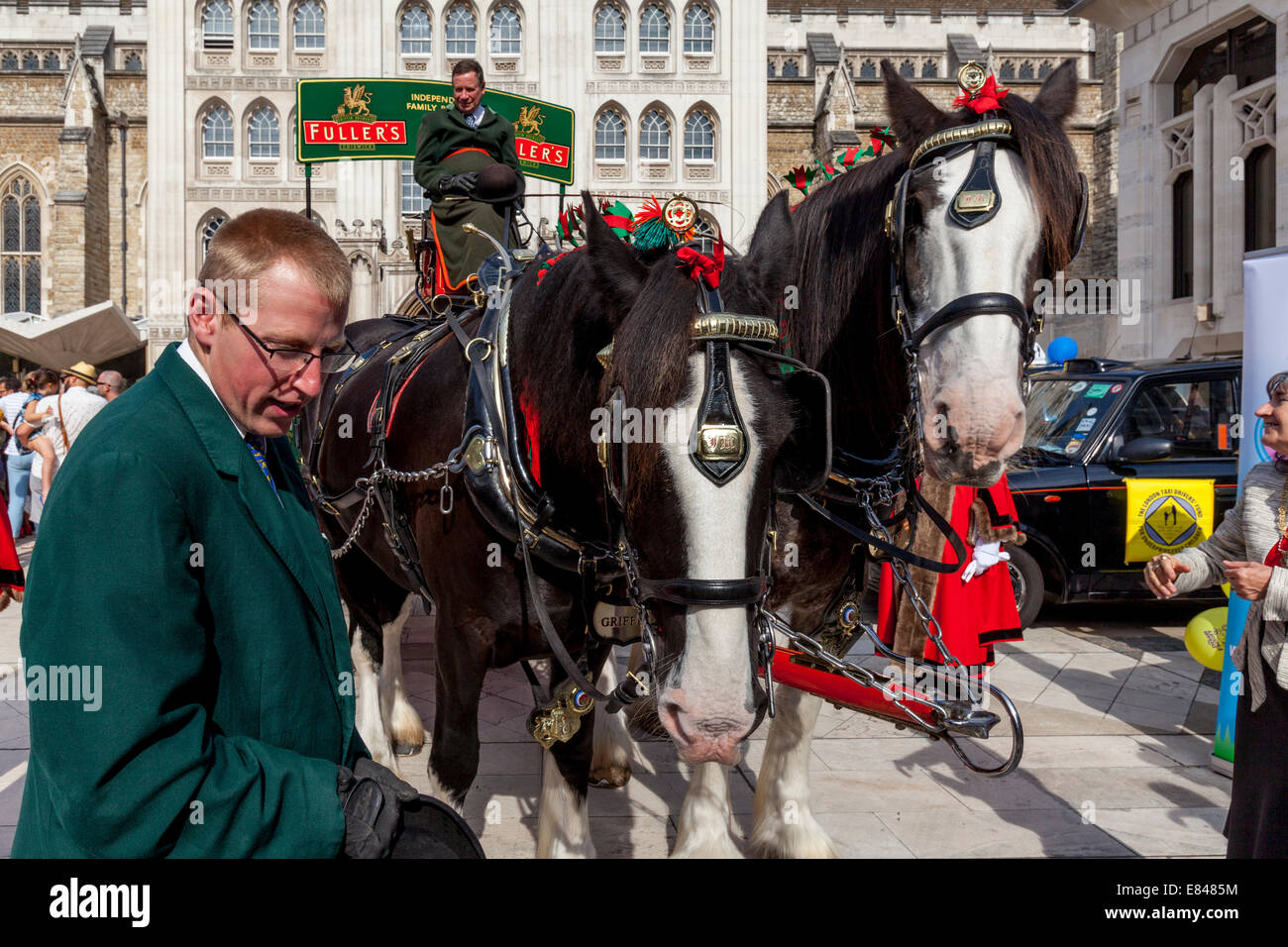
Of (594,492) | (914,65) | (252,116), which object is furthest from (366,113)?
(914,65)

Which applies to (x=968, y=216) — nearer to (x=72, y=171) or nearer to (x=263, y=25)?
(x=263, y=25)

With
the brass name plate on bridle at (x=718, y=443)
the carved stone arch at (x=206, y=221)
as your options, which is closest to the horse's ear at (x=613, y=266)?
the brass name plate on bridle at (x=718, y=443)

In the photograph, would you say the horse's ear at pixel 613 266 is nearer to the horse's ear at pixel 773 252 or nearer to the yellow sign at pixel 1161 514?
the horse's ear at pixel 773 252

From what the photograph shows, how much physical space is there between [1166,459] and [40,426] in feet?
38.2

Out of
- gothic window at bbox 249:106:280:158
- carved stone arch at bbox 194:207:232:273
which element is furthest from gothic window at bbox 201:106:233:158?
carved stone arch at bbox 194:207:232:273

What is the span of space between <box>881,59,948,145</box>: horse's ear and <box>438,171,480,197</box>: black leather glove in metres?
1.92

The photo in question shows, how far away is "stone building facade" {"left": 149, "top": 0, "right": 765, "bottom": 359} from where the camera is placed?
2873 cm

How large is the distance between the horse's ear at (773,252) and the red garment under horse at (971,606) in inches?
81.7

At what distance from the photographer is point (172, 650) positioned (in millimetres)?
1300

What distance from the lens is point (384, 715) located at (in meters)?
5.07

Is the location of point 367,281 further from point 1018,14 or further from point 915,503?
point 1018,14

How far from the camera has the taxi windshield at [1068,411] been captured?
26.8 feet

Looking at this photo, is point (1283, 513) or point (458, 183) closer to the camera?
point (1283, 513)
